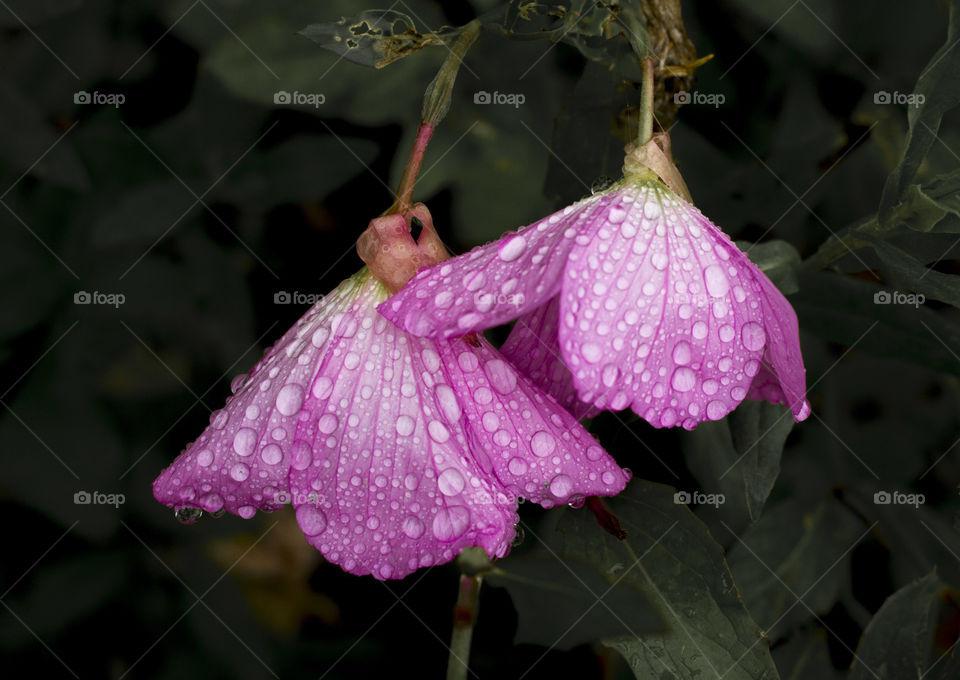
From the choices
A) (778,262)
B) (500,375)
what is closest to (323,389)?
(500,375)

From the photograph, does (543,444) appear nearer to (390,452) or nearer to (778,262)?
(390,452)

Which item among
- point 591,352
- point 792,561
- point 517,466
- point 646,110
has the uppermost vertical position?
point 646,110

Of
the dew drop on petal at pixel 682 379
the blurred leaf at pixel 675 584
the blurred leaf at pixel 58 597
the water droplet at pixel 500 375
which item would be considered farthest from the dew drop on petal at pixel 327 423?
the blurred leaf at pixel 58 597

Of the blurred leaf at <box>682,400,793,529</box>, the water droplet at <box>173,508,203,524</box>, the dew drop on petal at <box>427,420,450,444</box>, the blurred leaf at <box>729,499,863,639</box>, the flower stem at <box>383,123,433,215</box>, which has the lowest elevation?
the blurred leaf at <box>729,499,863,639</box>

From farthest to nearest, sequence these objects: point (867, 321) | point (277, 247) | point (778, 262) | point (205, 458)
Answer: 1. point (277, 247)
2. point (867, 321)
3. point (778, 262)
4. point (205, 458)

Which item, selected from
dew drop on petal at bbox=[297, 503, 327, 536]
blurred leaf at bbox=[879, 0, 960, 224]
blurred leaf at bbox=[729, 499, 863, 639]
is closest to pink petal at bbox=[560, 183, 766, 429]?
dew drop on petal at bbox=[297, 503, 327, 536]

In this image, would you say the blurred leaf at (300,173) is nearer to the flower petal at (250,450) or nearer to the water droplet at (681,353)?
the flower petal at (250,450)

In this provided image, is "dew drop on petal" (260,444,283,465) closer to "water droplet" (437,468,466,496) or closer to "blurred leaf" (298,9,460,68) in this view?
"water droplet" (437,468,466,496)
